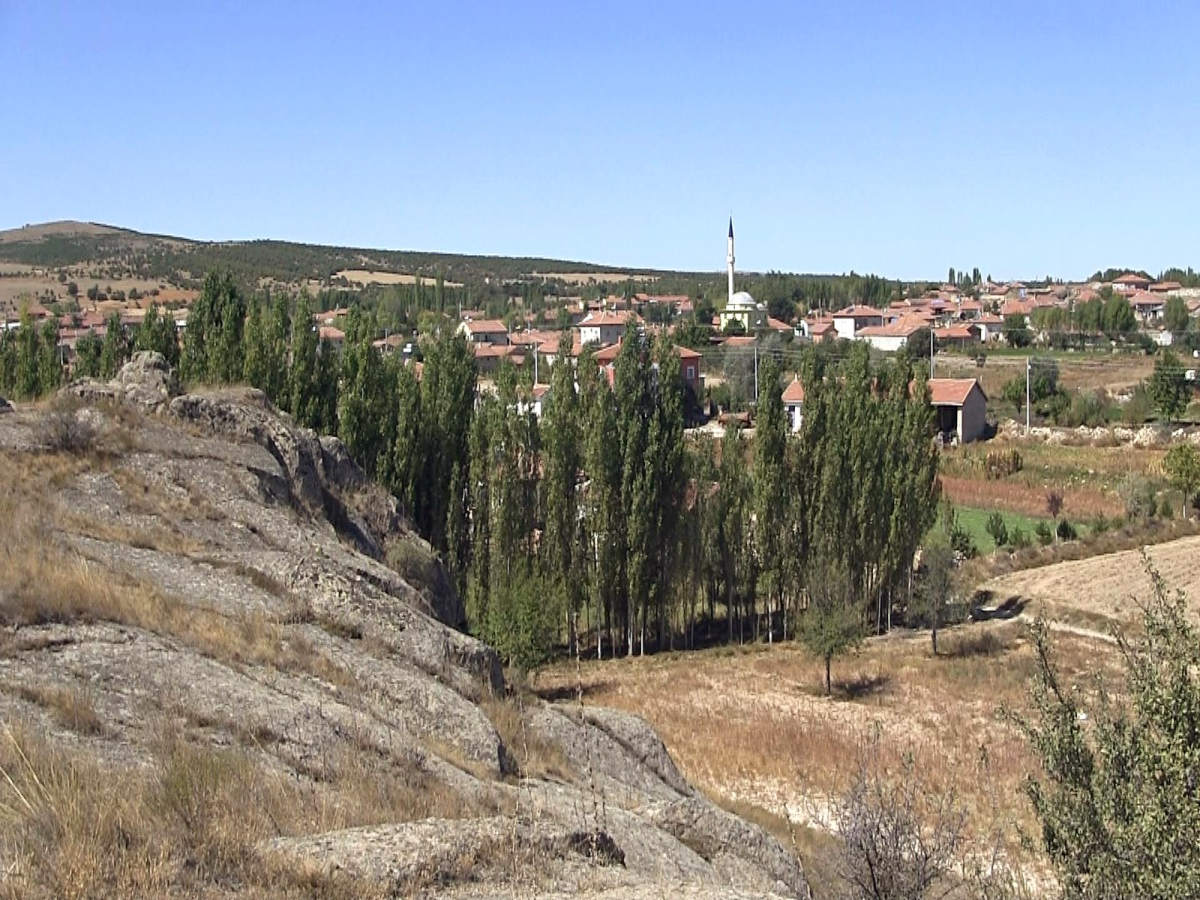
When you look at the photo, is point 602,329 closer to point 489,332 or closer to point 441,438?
point 489,332

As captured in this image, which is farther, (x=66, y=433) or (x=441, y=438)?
(x=441, y=438)

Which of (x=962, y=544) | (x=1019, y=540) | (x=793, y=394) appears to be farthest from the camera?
(x=793, y=394)

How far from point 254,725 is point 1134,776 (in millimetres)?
5255

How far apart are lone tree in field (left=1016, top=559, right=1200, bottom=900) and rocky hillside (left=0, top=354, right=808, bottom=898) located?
6.48 feet

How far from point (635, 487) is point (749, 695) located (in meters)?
5.99

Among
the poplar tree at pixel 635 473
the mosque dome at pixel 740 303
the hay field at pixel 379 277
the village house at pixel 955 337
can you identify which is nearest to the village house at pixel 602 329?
the mosque dome at pixel 740 303

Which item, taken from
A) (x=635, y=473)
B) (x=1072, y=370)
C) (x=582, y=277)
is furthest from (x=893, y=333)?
(x=582, y=277)

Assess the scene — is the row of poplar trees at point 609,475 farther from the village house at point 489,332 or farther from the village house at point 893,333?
the village house at point 489,332

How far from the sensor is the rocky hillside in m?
5.35

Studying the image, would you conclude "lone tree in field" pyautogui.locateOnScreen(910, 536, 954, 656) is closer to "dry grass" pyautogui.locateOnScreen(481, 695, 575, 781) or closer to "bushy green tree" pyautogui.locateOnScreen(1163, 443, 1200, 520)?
"bushy green tree" pyautogui.locateOnScreen(1163, 443, 1200, 520)

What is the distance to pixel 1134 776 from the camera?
716 centimetres

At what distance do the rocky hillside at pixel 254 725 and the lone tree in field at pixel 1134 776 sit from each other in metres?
1.98

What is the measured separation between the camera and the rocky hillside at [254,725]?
5.35 meters

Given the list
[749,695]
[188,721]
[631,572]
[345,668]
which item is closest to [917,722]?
[749,695]
